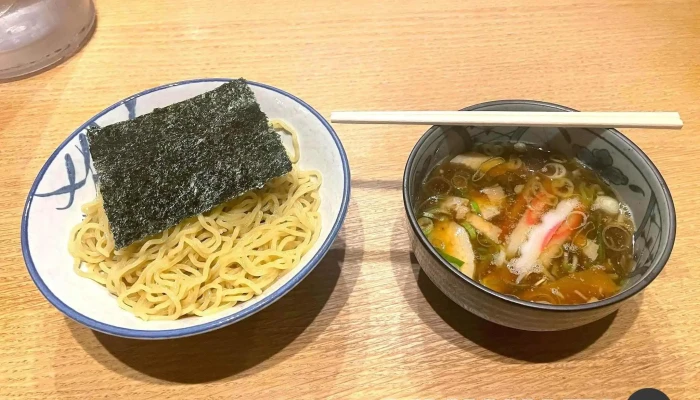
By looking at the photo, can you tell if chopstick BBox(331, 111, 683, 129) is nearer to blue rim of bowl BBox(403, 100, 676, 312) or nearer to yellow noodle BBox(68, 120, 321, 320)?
blue rim of bowl BBox(403, 100, 676, 312)

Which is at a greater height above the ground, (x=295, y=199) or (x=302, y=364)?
(x=295, y=199)

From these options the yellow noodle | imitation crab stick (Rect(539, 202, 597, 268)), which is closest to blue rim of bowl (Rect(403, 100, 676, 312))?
imitation crab stick (Rect(539, 202, 597, 268))

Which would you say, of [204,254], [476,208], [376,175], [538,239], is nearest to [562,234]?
[538,239]

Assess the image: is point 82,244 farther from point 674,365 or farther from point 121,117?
point 674,365

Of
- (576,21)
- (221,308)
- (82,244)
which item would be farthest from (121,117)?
(576,21)

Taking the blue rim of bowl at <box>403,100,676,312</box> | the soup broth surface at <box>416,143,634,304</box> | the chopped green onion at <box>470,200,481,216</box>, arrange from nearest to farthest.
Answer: the blue rim of bowl at <box>403,100,676,312</box> < the soup broth surface at <box>416,143,634,304</box> < the chopped green onion at <box>470,200,481,216</box>

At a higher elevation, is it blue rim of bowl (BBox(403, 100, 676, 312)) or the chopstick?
the chopstick
